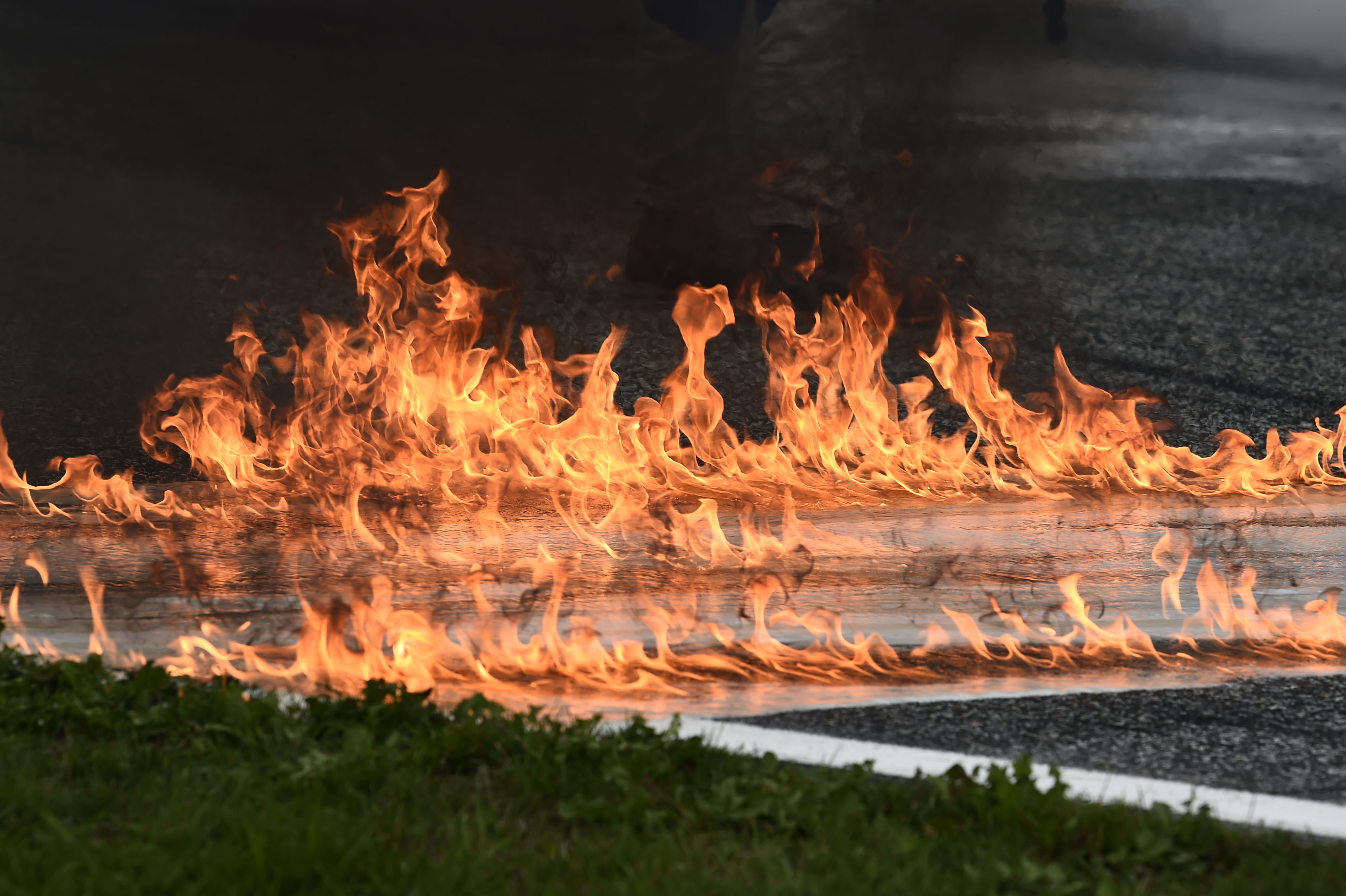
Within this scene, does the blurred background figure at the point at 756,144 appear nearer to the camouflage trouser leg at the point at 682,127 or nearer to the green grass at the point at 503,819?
the camouflage trouser leg at the point at 682,127

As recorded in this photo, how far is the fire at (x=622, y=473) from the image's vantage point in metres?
4.19

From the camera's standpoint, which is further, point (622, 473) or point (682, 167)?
point (682, 167)

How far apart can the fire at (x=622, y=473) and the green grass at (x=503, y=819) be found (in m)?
0.63

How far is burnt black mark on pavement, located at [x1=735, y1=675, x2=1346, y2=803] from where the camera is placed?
11.1 ft

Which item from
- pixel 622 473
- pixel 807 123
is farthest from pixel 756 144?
pixel 622 473

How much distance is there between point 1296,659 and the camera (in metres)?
4.25

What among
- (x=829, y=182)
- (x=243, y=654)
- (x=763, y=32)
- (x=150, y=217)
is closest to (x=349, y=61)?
(x=150, y=217)

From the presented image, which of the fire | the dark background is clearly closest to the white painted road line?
the fire

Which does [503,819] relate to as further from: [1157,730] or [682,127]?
[682,127]

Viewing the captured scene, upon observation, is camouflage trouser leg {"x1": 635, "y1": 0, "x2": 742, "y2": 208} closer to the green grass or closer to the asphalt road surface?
the asphalt road surface

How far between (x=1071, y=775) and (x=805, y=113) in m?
13.2

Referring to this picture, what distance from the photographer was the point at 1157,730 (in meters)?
3.63

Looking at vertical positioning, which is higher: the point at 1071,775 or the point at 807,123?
the point at 807,123

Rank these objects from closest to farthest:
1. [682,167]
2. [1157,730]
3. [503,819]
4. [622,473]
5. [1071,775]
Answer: [503,819] < [1071,775] < [1157,730] < [622,473] < [682,167]
